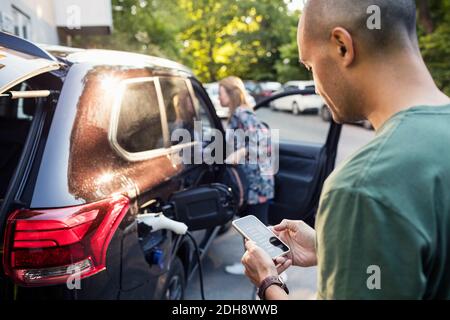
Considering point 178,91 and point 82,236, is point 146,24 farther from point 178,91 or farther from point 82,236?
point 82,236

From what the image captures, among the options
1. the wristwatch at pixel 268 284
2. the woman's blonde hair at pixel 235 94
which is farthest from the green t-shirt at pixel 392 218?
the woman's blonde hair at pixel 235 94

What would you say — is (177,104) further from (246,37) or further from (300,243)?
(246,37)

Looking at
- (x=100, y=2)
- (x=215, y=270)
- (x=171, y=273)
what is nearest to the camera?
(x=171, y=273)

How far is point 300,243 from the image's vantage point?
1.56 m

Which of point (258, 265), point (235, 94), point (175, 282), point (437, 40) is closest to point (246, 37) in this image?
point (437, 40)

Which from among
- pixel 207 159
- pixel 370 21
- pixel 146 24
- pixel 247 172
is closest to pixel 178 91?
pixel 207 159

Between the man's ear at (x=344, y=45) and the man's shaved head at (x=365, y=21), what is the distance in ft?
0.06

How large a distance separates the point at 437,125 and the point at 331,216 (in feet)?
1.04

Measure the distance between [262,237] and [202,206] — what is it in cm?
113

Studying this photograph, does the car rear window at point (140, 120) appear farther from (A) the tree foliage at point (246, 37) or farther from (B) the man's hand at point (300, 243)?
(A) the tree foliage at point (246, 37)

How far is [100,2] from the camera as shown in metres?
10.1

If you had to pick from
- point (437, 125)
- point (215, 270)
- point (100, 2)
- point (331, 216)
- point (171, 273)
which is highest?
point (100, 2)

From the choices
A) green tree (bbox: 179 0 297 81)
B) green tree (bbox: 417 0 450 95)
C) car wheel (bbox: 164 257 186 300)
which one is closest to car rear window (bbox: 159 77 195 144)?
car wheel (bbox: 164 257 186 300)

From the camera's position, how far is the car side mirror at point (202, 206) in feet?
8.52
